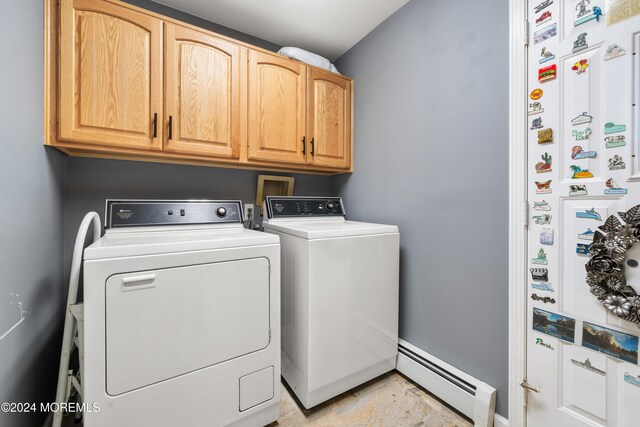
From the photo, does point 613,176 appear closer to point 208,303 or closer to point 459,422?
point 459,422

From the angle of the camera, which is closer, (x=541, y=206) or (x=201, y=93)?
(x=541, y=206)

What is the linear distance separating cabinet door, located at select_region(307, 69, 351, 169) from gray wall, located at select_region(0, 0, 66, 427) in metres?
1.48

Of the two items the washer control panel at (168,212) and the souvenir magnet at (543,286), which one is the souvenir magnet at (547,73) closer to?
the souvenir magnet at (543,286)

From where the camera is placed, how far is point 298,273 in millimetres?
1495

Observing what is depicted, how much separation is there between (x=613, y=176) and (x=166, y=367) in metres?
1.92

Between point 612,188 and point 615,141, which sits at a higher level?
point 615,141

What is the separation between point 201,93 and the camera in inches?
64.5

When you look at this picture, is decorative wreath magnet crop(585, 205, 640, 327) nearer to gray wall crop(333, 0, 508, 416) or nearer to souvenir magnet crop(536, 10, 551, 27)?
gray wall crop(333, 0, 508, 416)

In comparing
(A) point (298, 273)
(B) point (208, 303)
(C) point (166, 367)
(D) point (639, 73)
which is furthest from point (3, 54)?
(D) point (639, 73)

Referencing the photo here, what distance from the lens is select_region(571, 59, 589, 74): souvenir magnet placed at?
3.43 feet

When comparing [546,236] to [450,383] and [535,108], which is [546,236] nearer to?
[535,108]

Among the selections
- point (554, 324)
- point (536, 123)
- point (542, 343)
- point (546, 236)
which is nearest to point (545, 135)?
point (536, 123)

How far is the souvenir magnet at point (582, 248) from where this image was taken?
106 centimetres

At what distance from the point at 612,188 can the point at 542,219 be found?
0.81 ft
